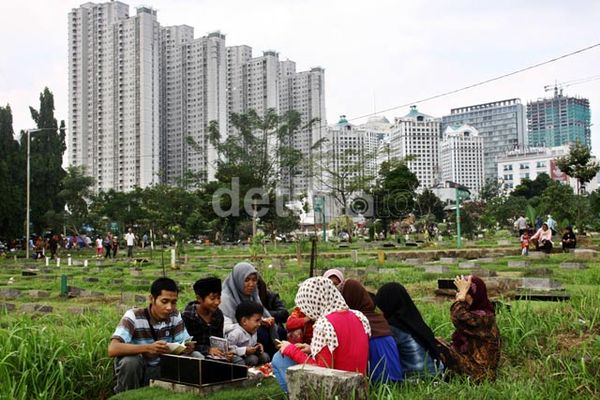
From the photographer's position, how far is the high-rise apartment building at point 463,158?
252 ft

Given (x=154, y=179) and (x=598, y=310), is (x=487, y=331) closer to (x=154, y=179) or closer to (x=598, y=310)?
(x=598, y=310)

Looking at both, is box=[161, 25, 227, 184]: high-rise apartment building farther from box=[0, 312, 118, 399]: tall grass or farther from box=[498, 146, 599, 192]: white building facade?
box=[498, 146, 599, 192]: white building facade

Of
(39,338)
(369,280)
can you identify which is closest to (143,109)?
(369,280)

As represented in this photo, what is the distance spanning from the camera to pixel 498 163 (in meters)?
102

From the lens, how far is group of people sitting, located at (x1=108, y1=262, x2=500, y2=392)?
4.39 meters

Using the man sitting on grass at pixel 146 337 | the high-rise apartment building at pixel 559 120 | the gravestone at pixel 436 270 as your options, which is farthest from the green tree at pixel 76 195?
the high-rise apartment building at pixel 559 120

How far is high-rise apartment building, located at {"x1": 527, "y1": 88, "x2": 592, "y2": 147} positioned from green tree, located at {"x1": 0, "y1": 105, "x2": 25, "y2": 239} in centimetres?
8132

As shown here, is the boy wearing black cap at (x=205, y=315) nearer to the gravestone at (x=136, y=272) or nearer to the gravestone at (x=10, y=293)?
the gravestone at (x=10, y=293)

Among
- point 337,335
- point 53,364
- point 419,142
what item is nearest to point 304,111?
point 419,142

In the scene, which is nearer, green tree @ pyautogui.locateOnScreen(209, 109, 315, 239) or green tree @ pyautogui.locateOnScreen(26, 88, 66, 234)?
green tree @ pyautogui.locateOnScreen(209, 109, 315, 239)

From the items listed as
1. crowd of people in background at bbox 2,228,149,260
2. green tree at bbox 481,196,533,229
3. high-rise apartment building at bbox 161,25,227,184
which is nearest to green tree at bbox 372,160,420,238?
green tree at bbox 481,196,533,229

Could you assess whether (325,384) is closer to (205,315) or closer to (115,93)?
(205,315)

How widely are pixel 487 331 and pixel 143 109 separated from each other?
34.7 metres

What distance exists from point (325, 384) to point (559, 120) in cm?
10969
